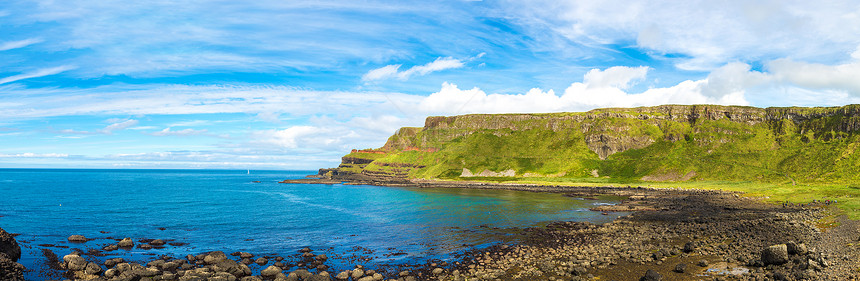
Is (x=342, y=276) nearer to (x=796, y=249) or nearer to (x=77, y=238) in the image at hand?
(x=796, y=249)

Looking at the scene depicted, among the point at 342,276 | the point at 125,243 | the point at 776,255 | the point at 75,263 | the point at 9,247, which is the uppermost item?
the point at 776,255

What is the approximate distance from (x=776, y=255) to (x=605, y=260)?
13.1 meters

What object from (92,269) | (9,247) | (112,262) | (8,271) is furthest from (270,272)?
(9,247)

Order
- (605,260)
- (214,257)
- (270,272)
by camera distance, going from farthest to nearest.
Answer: (214,257) → (605,260) → (270,272)

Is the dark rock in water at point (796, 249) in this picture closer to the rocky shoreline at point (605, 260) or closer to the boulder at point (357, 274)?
the rocky shoreline at point (605, 260)

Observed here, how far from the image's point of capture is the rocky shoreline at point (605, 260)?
113 ft

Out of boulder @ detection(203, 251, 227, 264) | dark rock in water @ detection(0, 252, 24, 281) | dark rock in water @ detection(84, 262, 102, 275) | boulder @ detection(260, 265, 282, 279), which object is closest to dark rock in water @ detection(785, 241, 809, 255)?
boulder @ detection(260, 265, 282, 279)

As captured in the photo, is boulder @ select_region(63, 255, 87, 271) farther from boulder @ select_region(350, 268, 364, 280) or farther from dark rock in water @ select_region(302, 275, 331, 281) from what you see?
boulder @ select_region(350, 268, 364, 280)

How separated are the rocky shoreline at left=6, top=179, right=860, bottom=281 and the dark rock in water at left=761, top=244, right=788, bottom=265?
0.21 feet

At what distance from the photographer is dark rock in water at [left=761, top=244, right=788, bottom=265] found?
3416cm

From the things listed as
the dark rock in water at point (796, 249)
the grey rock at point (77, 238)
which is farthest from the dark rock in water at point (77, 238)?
the dark rock in water at point (796, 249)

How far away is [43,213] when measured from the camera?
81.6 meters

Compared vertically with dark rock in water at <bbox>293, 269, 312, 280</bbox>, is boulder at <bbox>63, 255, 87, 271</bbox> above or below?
above

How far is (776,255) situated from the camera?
34.4 meters
